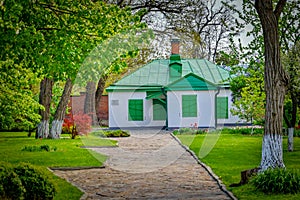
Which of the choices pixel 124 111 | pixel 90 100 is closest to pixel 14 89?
pixel 124 111

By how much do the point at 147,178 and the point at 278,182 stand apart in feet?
11.8

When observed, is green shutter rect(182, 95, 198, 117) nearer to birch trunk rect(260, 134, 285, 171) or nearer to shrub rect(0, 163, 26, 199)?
birch trunk rect(260, 134, 285, 171)

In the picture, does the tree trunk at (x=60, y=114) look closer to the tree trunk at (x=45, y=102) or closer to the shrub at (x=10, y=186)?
the tree trunk at (x=45, y=102)

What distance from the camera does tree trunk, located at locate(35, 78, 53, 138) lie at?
24.7 metres

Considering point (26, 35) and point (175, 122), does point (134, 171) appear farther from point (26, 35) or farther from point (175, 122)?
point (175, 122)

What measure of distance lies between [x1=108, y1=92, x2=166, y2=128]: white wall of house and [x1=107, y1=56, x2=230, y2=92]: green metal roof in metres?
0.51

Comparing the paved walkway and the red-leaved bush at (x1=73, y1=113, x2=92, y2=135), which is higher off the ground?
the red-leaved bush at (x1=73, y1=113, x2=92, y2=135)

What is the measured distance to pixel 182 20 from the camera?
28.0m

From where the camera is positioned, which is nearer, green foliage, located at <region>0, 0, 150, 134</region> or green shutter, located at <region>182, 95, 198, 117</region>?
green foliage, located at <region>0, 0, 150, 134</region>

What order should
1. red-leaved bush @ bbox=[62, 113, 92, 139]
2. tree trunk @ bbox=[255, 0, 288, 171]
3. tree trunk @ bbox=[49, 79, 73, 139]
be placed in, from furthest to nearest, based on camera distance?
red-leaved bush @ bbox=[62, 113, 92, 139] → tree trunk @ bbox=[49, 79, 73, 139] → tree trunk @ bbox=[255, 0, 288, 171]

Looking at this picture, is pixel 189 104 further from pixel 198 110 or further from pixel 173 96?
pixel 173 96

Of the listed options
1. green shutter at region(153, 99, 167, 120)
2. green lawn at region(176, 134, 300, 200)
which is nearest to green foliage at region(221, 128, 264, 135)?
green lawn at region(176, 134, 300, 200)

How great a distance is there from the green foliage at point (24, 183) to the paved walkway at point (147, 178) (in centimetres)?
147

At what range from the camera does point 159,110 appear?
33.6 m
